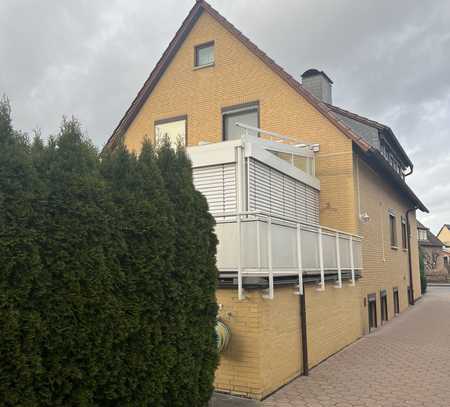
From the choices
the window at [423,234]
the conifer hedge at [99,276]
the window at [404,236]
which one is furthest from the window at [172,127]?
the window at [423,234]

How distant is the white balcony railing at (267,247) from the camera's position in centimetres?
664

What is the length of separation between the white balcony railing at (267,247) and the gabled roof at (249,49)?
391 cm

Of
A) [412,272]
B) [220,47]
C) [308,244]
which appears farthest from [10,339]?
[412,272]

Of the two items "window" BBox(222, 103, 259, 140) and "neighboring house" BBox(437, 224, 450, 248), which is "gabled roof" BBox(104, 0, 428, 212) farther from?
"neighboring house" BBox(437, 224, 450, 248)

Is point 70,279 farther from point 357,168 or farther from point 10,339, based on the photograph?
point 357,168

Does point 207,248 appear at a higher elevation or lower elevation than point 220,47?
lower

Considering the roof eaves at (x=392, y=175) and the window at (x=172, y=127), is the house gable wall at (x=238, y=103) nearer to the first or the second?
the window at (x=172, y=127)

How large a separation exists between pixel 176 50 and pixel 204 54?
2.98 ft

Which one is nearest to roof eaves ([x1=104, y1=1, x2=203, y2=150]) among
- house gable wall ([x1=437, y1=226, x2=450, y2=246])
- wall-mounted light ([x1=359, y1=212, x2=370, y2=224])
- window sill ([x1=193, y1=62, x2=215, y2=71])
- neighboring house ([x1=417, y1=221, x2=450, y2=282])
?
window sill ([x1=193, y1=62, x2=215, y2=71])

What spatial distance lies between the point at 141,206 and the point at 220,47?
10.1 metres

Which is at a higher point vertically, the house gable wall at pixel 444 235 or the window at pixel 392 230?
the house gable wall at pixel 444 235

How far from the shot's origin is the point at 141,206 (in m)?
4.32

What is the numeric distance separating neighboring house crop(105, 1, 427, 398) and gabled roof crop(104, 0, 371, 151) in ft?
0.11

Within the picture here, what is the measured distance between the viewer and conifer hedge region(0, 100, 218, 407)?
3.23m
